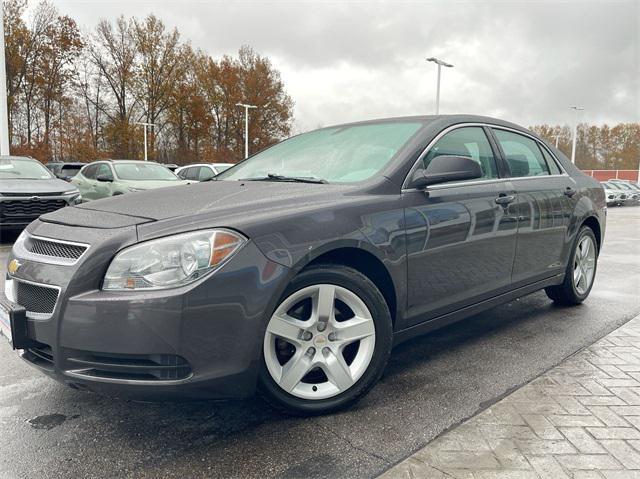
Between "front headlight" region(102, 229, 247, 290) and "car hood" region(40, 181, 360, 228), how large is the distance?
160 mm

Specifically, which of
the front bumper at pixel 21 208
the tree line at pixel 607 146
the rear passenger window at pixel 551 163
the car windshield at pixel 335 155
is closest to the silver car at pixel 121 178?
the front bumper at pixel 21 208

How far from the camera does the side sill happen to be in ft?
9.53

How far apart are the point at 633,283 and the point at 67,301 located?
19.4 ft

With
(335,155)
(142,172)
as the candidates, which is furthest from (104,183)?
(335,155)

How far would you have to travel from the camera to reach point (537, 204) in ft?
12.4

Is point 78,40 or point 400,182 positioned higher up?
point 78,40

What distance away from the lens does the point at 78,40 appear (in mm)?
33438

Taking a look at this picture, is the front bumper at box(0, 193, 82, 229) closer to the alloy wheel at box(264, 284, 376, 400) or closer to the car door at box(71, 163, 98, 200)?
the car door at box(71, 163, 98, 200)

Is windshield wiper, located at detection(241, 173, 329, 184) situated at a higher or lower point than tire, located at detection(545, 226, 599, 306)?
higher

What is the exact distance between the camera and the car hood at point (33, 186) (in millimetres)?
8367

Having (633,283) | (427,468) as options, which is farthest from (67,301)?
(633,283)

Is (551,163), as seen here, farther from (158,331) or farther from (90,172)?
(90,172)

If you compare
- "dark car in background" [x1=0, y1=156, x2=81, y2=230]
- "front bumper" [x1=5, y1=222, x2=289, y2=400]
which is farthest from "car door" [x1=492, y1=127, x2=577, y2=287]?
"dark car in background" [x1=0, y1=156, x2=81, y2=230]

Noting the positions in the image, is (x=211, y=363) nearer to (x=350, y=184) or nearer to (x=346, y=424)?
(x=346, y=424)
